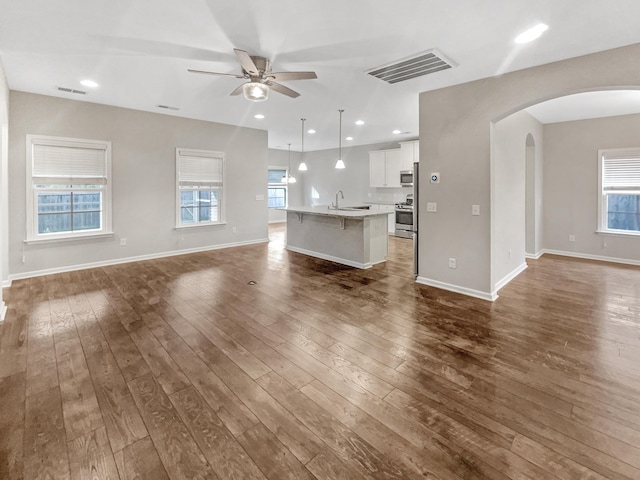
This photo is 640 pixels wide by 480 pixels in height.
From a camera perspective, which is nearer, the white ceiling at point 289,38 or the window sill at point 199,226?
the white ceiling at point 289,38

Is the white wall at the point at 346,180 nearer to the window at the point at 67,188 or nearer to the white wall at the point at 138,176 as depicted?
the white wall at the point at 138,176

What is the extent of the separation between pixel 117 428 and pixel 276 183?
10.7m

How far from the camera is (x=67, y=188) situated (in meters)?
5.20

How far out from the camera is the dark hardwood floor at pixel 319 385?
163 centimetres

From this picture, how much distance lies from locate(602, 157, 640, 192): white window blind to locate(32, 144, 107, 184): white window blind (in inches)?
361

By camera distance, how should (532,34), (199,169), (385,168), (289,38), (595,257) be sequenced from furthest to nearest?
(385,168) → (199,169) → (595,257) → (289,38) → (532,34)

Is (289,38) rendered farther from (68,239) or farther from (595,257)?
(595,257)

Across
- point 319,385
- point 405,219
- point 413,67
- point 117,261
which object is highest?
point 413,67

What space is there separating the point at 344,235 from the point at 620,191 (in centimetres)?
518

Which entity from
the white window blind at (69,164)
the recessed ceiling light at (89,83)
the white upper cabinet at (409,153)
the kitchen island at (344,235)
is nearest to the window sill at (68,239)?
the white window blind at (69,164)

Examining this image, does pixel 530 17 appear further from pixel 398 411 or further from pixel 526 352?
pixel 398 411

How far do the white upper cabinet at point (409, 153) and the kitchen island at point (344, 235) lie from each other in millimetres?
3407

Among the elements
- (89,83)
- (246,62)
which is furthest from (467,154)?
(89,83)

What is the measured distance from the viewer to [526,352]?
2.71m
